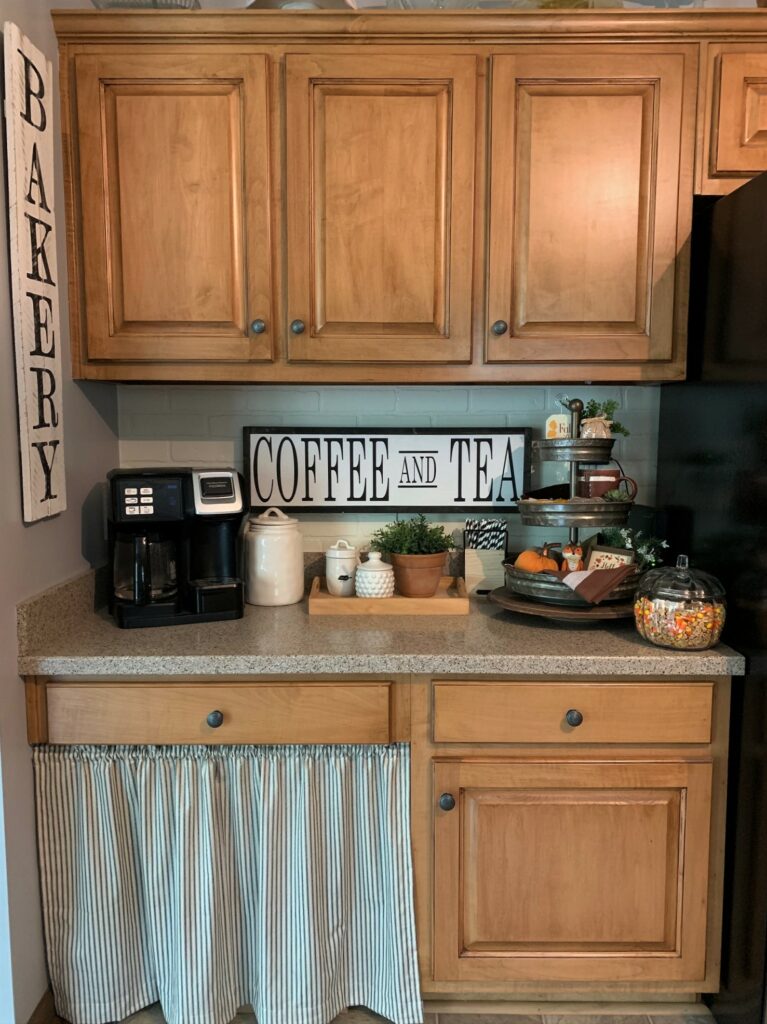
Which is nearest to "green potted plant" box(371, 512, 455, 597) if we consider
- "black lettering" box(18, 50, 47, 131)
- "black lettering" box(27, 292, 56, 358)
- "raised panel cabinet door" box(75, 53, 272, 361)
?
"raised panel cabinet door" box(75, 53, 272, 361)

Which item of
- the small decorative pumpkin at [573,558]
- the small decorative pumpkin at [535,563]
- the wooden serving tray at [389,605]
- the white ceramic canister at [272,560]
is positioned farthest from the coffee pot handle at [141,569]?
the small decorative pumpkin at [573,558]

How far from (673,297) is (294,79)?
1059 millimetres

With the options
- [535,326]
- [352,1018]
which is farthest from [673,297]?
[352,1018]

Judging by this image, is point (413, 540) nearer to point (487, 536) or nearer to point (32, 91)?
point (487, 536)

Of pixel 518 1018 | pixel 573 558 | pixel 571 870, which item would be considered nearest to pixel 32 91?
pixel 573 558

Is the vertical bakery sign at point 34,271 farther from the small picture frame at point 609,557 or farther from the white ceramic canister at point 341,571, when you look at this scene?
the small picture frame at point 609,557

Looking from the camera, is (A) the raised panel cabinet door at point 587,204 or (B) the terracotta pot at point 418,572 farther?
(B) the terracotta pot at point 418,572

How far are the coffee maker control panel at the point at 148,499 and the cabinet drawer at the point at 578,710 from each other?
0.76 m

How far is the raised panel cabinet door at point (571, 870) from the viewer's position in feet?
5.35

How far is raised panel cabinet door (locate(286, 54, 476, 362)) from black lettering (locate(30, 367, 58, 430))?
1.85 ft

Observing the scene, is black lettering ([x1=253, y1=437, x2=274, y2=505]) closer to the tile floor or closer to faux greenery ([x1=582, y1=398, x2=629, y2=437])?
faux greenery ([x1=582, y1=398, x2=629, y2=437])

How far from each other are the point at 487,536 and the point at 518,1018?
119 cm

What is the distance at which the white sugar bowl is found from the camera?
77.0 inches

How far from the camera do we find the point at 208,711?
1604 mm
